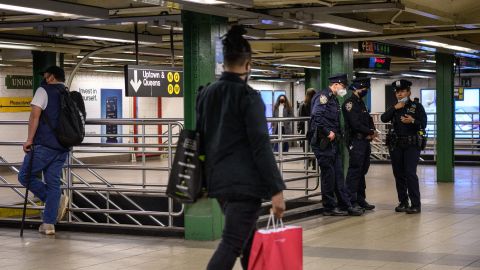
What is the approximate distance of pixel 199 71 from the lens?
28.6ft

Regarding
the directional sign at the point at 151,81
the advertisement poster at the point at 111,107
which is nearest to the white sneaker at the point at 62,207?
the directional sign at the point at 151,81

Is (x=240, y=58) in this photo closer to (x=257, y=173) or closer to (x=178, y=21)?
(x=257, y=173)

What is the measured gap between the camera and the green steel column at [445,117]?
52.5 feet

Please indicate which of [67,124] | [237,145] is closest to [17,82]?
[67,124]

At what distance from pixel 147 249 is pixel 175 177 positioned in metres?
3.47

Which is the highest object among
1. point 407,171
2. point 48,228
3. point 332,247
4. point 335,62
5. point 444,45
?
point 444,45

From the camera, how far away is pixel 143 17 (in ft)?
33.1

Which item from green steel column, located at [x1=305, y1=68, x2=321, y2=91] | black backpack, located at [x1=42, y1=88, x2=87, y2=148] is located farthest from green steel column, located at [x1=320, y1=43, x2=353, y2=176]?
green steel column, located at [x1=305, y1=68, x2=321, y2=91]

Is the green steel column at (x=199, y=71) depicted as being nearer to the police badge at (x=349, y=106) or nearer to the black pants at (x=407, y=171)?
the police badge at (x=349, y=106)

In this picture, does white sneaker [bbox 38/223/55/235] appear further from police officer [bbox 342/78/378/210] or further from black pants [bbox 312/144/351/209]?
police officer [bbox 342/78/378/210]

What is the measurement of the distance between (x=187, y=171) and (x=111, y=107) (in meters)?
19.7

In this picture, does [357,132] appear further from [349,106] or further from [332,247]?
[332,247]

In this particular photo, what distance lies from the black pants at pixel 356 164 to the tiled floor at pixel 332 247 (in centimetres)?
40

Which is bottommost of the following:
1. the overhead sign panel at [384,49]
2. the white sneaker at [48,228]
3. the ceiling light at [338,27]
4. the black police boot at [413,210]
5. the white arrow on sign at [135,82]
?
the black police boot at [413,210]
